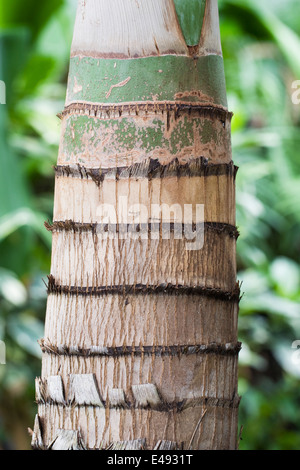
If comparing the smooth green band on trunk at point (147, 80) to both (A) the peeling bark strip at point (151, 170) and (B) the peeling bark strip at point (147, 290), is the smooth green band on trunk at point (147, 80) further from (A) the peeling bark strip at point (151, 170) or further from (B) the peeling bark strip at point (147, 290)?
(B) the peeling bark strip at point (147, 290)

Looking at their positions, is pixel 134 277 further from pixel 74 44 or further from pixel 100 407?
pixel 74 44

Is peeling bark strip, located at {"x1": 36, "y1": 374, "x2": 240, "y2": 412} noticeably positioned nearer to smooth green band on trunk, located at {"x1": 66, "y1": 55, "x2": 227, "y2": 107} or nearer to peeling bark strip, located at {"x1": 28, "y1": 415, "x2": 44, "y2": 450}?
peeling bark strip, located at {"x1": 28, "y1": 415, "x2": 44, "y2": 450}

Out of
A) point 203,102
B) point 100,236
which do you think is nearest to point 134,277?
point 100,236

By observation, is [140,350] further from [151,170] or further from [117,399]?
[151,170]

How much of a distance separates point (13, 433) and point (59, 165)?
297 centimetres

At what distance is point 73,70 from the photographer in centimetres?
116

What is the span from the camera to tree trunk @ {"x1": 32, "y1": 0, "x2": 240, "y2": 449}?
1037 mm

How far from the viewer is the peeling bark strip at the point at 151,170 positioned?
1.06 m

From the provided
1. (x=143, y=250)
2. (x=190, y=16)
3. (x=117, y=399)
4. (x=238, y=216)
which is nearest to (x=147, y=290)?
(x=143, y=250)

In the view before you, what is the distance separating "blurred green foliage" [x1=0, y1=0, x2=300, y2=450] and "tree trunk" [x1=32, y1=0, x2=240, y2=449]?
2300mm

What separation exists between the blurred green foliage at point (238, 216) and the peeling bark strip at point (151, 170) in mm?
2375

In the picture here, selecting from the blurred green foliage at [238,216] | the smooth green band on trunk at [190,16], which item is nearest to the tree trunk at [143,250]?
the smooth green band on trunk at [190,16]

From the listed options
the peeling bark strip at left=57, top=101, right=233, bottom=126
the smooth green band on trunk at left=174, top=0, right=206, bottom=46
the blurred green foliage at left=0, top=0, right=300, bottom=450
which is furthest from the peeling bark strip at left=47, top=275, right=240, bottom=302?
the blurred green foliage at left=0, top=0, right=300, bottom=450

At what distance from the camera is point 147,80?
1082 mm
